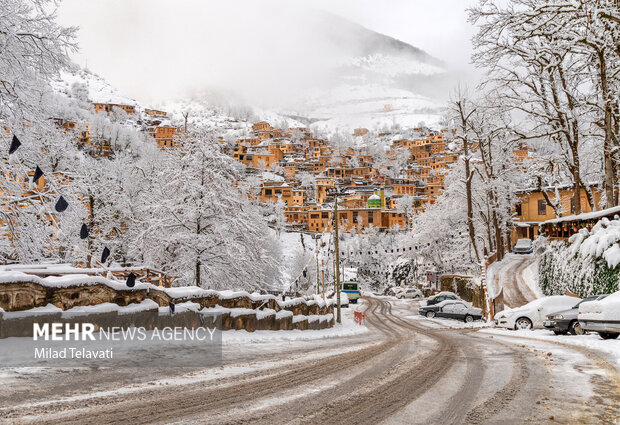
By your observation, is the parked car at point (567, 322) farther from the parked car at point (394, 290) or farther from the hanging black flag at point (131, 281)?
the parked car at point (394, 290)

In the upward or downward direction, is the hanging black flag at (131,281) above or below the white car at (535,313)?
above

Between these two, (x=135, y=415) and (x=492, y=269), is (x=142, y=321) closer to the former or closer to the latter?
(x=135, y=415)

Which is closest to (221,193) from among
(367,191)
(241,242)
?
(241,242)

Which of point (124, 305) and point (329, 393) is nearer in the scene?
point (329, 393)

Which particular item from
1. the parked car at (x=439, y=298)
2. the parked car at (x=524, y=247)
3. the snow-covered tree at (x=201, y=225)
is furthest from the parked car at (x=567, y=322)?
the parked car at (x=524, y=247)

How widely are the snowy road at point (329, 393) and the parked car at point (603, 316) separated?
14.7ft

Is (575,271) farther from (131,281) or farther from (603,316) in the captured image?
(131,281)

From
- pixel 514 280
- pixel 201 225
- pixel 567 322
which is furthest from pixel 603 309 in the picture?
pixel 514 280

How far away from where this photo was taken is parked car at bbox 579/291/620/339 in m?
12.7

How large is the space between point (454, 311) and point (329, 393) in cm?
3032

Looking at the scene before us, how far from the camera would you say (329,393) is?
6.10 meters

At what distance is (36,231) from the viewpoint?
45.5 ft

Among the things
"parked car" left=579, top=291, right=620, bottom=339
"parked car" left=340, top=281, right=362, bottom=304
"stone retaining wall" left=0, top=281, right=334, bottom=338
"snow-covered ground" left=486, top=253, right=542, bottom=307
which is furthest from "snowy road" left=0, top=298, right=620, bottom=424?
"parked car" left=340, top=281, right=362, bottom=304

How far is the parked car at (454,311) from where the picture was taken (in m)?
32.8
